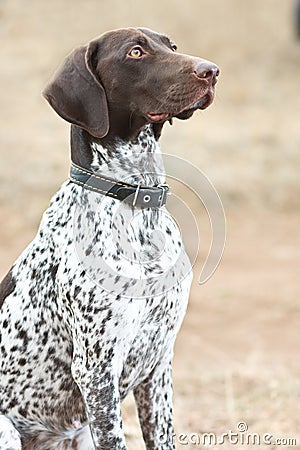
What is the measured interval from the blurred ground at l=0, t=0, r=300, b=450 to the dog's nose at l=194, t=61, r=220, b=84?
237cm

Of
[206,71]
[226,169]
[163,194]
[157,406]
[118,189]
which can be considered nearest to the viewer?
[206,71]

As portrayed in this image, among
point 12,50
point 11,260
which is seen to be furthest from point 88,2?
point 11,260

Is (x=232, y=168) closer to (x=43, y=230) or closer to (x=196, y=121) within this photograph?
(x=196, y=121)

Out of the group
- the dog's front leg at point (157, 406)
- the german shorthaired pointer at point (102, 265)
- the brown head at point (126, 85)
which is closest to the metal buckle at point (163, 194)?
the german shorthaired pointer at point (102, 265)

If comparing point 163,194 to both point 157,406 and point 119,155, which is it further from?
point 157,406

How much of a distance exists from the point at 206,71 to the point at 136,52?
359mm

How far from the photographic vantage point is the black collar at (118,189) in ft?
12.8

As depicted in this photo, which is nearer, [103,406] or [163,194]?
[103,406]

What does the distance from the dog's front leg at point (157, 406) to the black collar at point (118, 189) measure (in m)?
0.75

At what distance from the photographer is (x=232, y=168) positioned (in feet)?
53.9

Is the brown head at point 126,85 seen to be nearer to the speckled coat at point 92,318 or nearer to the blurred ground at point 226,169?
the speckled coat at point 92,318

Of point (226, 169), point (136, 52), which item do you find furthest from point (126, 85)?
point (226, 169)

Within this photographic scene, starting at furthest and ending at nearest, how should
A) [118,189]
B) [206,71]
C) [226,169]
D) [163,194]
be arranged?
[226,169], [163,194], [118,189], [206,71]

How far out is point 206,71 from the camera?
3.77 metres
